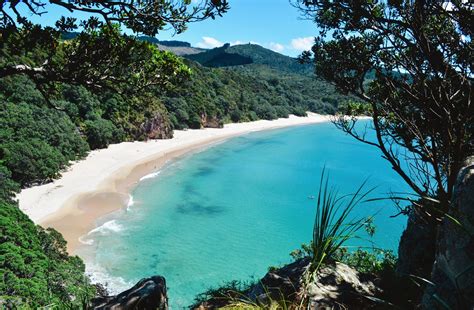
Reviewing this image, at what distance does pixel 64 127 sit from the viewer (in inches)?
1305

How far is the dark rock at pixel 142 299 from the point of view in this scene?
4.24 metres

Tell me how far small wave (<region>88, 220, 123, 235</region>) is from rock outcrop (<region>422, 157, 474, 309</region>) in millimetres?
21260

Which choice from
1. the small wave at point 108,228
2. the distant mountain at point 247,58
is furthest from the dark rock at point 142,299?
the distant mountain at point 247,58

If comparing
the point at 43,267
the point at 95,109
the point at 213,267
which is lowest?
the point at 213,267

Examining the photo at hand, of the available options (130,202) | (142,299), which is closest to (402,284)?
(142,299)

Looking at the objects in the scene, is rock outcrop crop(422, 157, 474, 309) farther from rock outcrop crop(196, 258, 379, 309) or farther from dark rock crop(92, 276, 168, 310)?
dark rock crop(92, 276, 168, 310)

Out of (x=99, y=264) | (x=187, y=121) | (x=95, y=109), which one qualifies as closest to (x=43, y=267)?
(x=99, y=264)

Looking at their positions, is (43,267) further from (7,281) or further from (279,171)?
(279,171)

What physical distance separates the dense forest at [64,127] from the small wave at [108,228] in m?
4.42

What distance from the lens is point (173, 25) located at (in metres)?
4.61

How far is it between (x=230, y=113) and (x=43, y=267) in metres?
57.3

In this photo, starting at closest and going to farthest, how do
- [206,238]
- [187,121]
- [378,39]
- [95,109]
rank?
[378,39], [206,238], [95,109], [187,121]

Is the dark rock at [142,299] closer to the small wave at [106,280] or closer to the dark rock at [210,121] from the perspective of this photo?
the small wave at [106,280]

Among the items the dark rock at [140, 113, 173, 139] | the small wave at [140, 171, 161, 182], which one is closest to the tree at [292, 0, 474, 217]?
the small wave at [140, 171, 161, 182]
